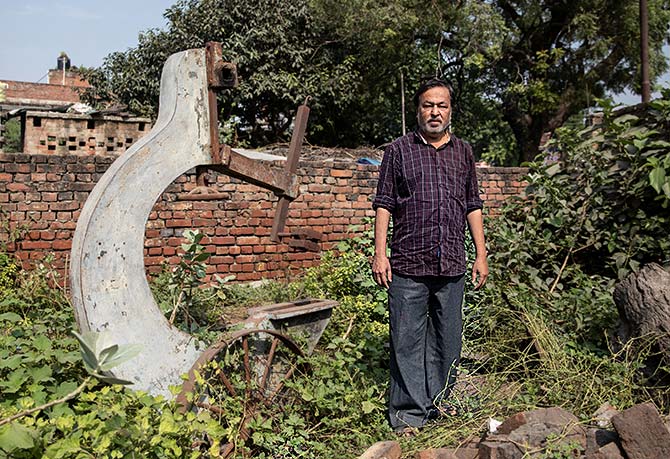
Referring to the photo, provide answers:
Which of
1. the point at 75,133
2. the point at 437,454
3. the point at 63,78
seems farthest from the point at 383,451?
the point at 63,78

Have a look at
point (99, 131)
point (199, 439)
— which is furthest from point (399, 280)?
point (99, 131)

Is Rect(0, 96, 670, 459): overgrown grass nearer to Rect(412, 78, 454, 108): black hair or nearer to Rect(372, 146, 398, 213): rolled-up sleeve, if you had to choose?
Rect(372, 146, 398, 213): rolled-up sleeve

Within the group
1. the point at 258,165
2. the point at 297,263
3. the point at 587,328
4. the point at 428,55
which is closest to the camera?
the point at 258,165

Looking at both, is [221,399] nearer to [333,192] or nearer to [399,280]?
[399,280]

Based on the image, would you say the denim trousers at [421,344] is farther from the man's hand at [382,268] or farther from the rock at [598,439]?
the rock at [598,439]

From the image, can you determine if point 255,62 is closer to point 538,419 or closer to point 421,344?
point 421,344

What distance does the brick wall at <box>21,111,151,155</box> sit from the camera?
8664 millimetres

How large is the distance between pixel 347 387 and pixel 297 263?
3.94 metres

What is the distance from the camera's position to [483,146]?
24.8 meters

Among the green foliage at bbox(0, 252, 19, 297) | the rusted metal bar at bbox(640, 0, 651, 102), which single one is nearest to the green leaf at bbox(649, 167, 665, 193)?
the rusted metal bar at bbox(640, 0, 651, 102)

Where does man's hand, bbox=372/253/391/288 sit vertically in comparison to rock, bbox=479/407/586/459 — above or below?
above

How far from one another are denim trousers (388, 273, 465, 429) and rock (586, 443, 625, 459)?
35.2 inches

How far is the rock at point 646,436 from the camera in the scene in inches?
98.9

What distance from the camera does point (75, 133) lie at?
8.86m
